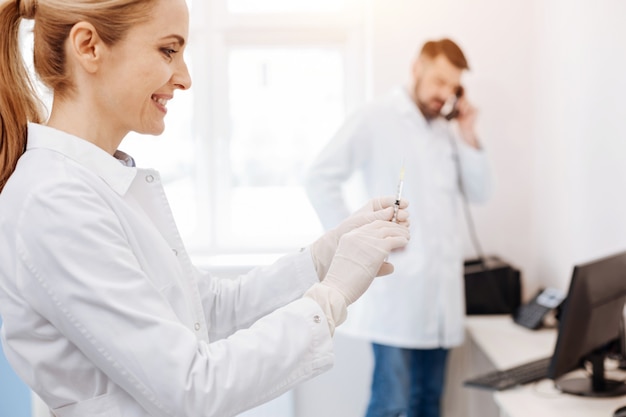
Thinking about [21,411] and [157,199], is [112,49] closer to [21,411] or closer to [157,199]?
[157,199]

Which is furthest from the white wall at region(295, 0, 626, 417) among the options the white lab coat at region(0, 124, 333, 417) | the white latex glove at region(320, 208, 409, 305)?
the white lab coat at region(0, 124, 333, 417)

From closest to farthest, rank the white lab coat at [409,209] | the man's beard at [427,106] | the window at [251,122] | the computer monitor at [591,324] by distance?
the computer monitor at [591,324]
the white lab coat at [409,209]
the man's beard at [427,106]
the window at [251,122]

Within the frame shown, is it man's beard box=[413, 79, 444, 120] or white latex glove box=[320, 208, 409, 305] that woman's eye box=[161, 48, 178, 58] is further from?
man's beard box=[413, 79, 444, 120]

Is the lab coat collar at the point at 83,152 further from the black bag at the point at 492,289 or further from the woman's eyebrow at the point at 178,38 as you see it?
the black bag at the point at 492,289

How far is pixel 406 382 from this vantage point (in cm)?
264

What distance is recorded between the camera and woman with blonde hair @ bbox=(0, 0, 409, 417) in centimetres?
94

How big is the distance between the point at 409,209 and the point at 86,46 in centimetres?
171

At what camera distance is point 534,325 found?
273 centimetres

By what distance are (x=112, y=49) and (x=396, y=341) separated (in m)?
1.81

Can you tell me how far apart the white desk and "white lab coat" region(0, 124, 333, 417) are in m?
1.02

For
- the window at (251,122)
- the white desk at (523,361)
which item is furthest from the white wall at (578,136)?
the window at (251,122)

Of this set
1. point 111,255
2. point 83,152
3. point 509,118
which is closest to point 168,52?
point 83,152

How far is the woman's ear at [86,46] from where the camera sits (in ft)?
3.35

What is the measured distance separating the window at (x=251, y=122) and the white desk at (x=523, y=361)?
0.98 metres
